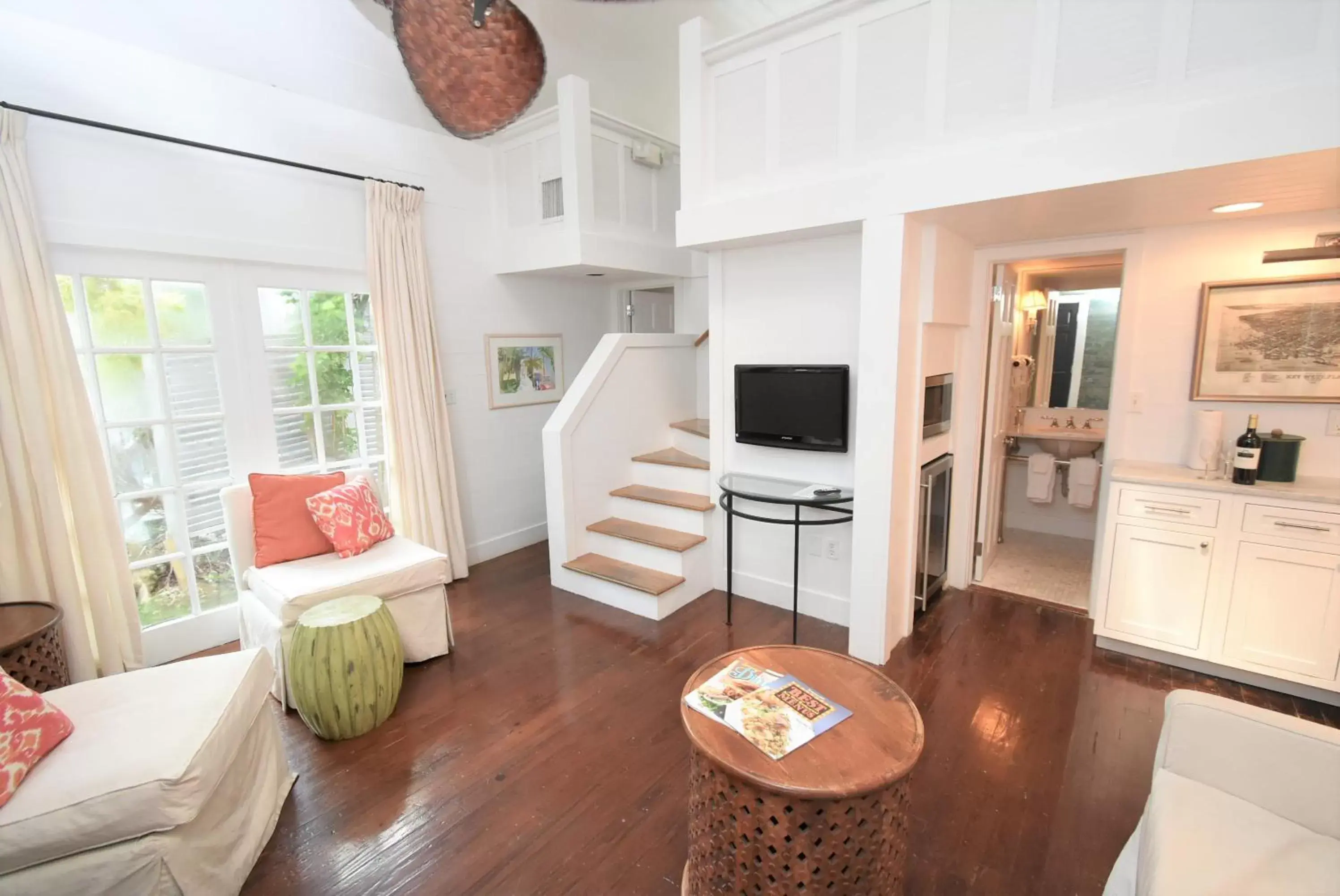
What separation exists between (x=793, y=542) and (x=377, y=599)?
7.11 ft

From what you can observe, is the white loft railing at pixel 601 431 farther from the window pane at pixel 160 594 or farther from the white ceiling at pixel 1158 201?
the white ceiling at pixel 1158 201

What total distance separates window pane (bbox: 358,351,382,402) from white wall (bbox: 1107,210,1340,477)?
4308 mm

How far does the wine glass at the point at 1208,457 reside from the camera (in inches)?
106

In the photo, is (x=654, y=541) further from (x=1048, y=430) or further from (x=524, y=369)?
(x=1048, y=430)

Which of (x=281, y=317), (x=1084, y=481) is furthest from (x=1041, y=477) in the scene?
(x=281, y=317)

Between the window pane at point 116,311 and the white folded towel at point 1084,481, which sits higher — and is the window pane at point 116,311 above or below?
above

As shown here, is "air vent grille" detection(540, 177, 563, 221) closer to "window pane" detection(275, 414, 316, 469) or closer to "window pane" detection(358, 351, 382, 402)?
"window pane" detection(358, 351, 382, 402)

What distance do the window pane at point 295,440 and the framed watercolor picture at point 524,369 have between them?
1.25 metres

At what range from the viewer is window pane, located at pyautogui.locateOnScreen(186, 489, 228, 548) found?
119 inches

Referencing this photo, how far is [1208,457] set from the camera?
2.71m

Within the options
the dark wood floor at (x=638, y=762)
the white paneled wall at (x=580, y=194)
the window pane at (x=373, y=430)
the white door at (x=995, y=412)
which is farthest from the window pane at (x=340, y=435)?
the white door at (x=995, y=412)

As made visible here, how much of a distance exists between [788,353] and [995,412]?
1.45 meters

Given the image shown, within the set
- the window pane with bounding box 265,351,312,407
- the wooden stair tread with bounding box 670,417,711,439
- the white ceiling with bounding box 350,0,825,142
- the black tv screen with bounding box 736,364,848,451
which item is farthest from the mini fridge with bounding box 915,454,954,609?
the window pane with bounding box 265,351,312,407

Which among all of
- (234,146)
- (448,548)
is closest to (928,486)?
(448,548)
